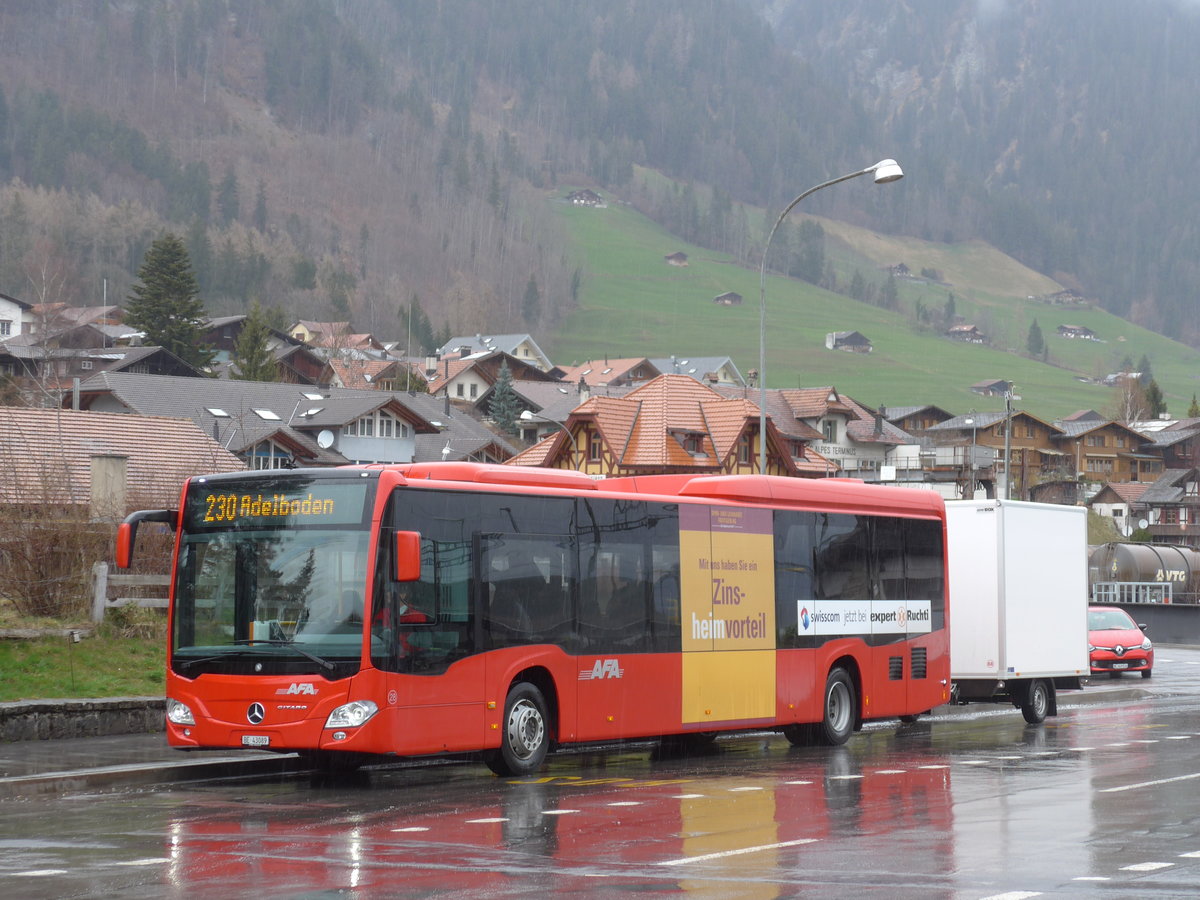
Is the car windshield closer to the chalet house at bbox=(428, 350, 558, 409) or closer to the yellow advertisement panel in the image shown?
the yellow advertisement panel

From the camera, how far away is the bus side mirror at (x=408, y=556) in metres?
14.2

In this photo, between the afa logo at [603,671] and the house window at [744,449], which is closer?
the afa logo at [603,671]

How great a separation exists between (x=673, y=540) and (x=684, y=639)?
1058mm

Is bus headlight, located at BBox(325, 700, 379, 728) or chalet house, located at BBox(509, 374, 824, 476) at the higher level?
chalet house, located at BBox(509, 374, 824, 476)

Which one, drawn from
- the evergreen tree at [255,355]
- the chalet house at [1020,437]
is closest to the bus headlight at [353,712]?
the evergreen tree at [255,355]

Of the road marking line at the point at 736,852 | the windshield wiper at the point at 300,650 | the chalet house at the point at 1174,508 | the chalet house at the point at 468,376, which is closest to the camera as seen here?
the road marking line at the point at 736,852

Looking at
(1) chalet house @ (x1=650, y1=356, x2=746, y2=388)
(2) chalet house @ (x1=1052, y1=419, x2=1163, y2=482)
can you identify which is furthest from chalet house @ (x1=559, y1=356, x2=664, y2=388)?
(2) chalet house @ (x1=1052, y1=419, x2=1163, y2=482)

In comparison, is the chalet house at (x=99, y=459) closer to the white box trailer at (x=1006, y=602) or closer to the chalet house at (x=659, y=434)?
the white box trailer at (x=1006, y=602)

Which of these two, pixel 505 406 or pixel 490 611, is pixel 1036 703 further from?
pixel 505 406

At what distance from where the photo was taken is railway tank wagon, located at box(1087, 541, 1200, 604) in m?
70.0

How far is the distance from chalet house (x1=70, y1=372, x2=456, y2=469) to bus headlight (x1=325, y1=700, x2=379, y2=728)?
201ft

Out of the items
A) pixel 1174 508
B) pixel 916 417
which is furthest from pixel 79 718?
pixel 916 417

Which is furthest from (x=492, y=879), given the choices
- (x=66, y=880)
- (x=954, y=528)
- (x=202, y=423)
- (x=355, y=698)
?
(x=202, y=423)

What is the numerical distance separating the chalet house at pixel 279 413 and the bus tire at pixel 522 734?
60101mm
